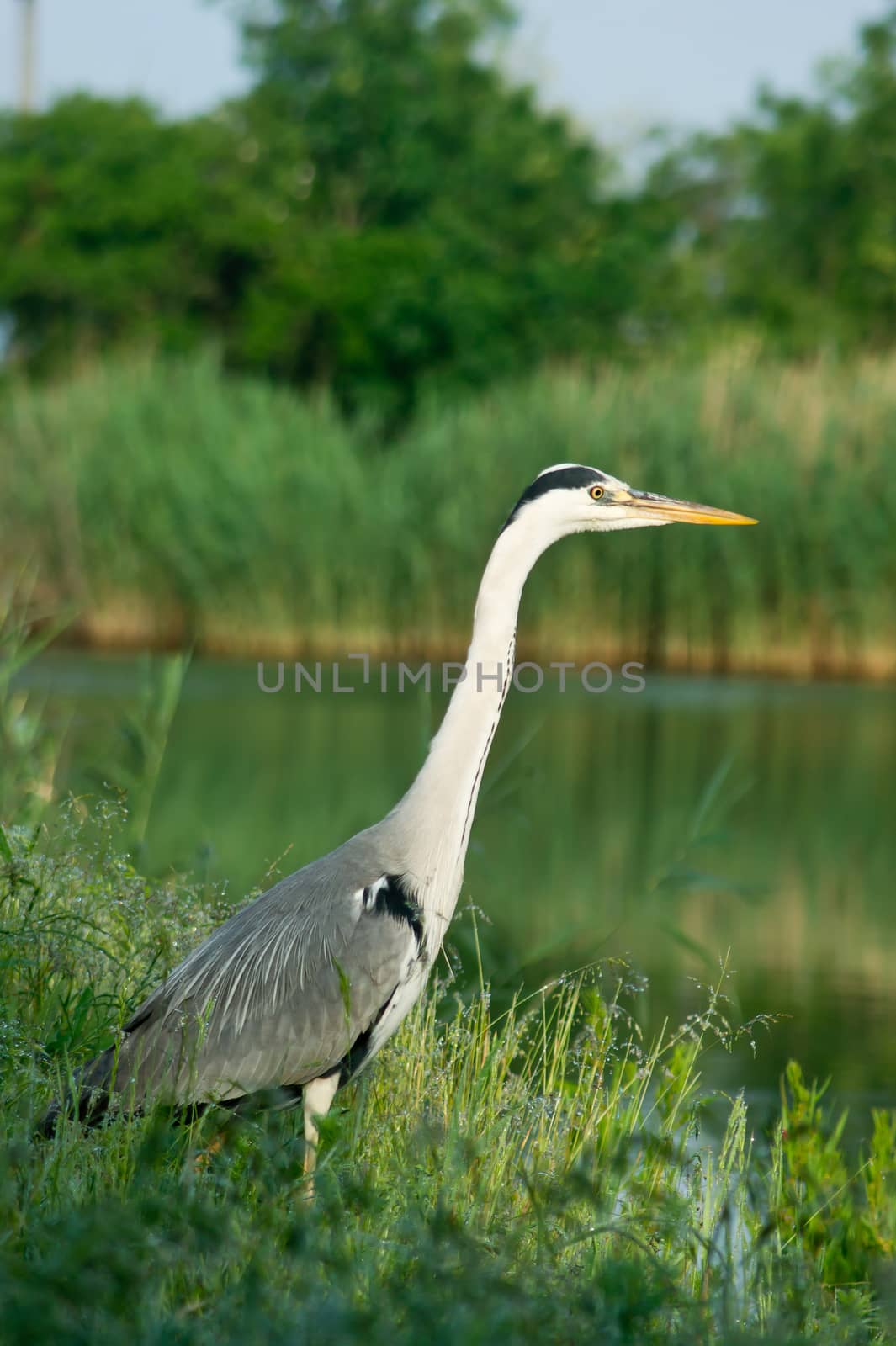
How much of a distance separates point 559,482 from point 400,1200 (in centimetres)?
164

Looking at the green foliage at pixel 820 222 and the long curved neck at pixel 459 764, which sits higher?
the green foliage at pixel 820 222

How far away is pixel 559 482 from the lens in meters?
3.97

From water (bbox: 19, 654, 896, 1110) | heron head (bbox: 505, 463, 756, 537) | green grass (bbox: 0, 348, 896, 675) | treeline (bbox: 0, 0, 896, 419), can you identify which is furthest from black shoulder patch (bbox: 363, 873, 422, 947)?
treeline (bbox: 0, 0, 896, 419)

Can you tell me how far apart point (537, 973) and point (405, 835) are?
258 cm

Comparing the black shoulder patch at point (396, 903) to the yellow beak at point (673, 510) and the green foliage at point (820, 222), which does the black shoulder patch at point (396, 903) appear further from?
the green foliage at point (820, 222)

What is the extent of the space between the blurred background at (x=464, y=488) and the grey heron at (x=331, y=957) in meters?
0.89

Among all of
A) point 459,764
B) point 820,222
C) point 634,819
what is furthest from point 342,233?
point 459,764

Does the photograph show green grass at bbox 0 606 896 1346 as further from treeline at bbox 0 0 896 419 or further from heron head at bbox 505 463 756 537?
treeline at bbox 0 0 896 419

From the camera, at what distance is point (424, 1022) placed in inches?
185

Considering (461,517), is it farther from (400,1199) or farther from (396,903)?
(400,1199)

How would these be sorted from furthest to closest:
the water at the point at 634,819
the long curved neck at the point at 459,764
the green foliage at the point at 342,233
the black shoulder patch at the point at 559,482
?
the green foliage at the point at 342,233, the water at the point at 634,819, the black shoulder patch at the point at 559,482, the long curved neck at the point at 459,764

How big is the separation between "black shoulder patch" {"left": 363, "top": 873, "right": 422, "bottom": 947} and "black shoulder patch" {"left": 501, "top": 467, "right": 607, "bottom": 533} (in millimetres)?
870

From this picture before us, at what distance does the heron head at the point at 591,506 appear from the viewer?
395 cm

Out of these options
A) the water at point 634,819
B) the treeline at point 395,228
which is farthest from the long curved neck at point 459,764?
the treeline at point 395,228
